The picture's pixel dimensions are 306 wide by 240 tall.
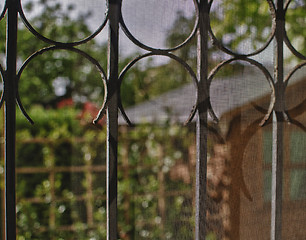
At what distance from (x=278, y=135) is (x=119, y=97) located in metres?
0.39

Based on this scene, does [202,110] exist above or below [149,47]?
below

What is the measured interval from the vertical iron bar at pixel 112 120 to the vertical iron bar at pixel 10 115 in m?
0.18

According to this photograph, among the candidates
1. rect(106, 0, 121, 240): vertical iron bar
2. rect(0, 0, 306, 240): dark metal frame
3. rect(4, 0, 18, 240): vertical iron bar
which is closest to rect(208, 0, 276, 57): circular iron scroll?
rect(0, 0, 306, 240): dark metal frame

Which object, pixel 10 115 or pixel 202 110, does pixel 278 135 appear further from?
pixel 10 115

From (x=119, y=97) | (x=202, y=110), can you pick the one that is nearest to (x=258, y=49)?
(x=202, y=110)

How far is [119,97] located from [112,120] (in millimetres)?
50

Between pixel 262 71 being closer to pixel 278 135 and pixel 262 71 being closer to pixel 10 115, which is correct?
pixel 278 135

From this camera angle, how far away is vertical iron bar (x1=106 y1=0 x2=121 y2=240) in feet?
2.19

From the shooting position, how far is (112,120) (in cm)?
67

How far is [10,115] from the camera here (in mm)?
632

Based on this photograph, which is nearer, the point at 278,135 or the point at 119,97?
the point at 119,97

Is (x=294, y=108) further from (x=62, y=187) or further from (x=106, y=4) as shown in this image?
(x=62, y=187)

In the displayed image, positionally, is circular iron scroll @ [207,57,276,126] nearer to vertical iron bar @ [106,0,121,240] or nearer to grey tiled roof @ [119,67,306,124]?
grey tiled roof @ [119,67,306,124]

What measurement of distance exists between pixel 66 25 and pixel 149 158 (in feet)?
6.37
